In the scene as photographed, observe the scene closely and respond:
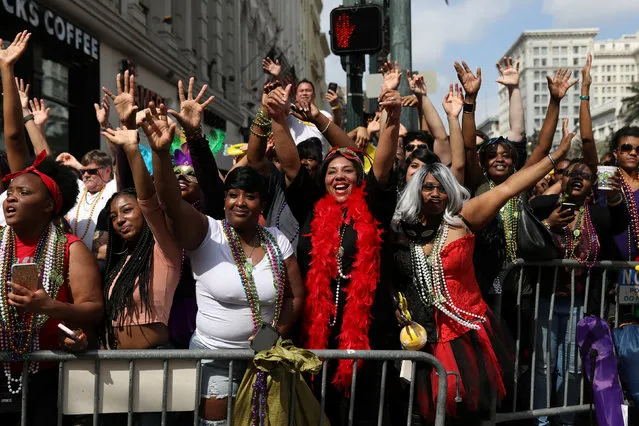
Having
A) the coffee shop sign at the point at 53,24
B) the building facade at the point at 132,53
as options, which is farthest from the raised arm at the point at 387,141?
the coffee shop sign at the point at 53,24

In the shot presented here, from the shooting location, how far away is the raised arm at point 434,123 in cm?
513

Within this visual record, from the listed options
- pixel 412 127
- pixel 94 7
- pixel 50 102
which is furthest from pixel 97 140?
pixel 412 127

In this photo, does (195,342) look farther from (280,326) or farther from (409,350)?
(409,350)

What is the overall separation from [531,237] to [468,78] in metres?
1.21

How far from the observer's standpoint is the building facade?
10234mm

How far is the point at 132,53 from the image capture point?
546 inches

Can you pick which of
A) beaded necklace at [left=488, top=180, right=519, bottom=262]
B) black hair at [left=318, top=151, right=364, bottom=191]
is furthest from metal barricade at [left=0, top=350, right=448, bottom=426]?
beaded necklace at [left=488, top=180, right=519, bottom=262]

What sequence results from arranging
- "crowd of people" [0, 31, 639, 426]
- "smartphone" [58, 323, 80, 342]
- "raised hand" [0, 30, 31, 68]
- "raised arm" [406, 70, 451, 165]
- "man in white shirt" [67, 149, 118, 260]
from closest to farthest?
1. "smartphone" [58, 323, 80, 342]
2. "crowd of people" [0, 31, 639, 426]
3. "raised hand" [0, 30, 31, 68]
4. "man in white shirt" [67, 149, 118, 260]
5. "raised arm" [406, 70, 451, 165]

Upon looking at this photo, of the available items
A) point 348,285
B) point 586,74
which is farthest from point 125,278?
point 586,74

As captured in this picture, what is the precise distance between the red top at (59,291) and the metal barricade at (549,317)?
2.67m

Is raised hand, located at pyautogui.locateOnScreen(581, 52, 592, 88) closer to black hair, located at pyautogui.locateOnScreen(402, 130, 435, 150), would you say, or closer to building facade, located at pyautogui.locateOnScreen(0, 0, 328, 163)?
black hair, located at pyautogui.locateOnScreen(402, 130, 435, 150)

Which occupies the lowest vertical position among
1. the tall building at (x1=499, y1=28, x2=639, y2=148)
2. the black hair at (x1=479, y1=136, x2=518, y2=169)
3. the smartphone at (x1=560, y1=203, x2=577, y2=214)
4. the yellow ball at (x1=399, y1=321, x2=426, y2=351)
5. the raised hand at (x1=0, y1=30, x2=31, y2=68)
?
the yellow ball at (x1=399, y1=321, x2=426, y2=351)

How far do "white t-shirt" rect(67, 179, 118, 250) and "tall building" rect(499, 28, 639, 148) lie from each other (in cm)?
15382

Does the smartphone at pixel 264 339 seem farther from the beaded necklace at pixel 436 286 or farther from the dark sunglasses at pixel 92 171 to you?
the dark sunglasses at pixel 92 171
